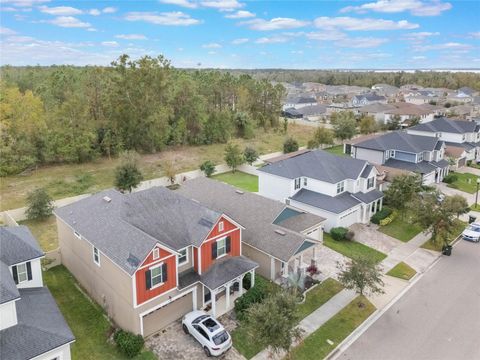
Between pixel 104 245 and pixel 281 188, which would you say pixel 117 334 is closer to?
pixel 104 245

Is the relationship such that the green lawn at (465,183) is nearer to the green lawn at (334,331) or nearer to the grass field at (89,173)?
the grass field at (89,173)

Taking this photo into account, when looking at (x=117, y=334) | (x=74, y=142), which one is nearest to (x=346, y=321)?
(x=117, y=334)

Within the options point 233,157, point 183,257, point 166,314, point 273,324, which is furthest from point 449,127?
point 166,314

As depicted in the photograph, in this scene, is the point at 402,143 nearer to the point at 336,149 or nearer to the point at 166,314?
the point at 336,149

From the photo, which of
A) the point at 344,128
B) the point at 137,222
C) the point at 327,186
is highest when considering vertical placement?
the point at 344,128

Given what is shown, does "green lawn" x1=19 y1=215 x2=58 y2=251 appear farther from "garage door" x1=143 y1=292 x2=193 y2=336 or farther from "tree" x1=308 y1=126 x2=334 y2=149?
"tree" x1=308 y1=126 x2=334 y2=149

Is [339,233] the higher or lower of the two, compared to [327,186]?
lower
